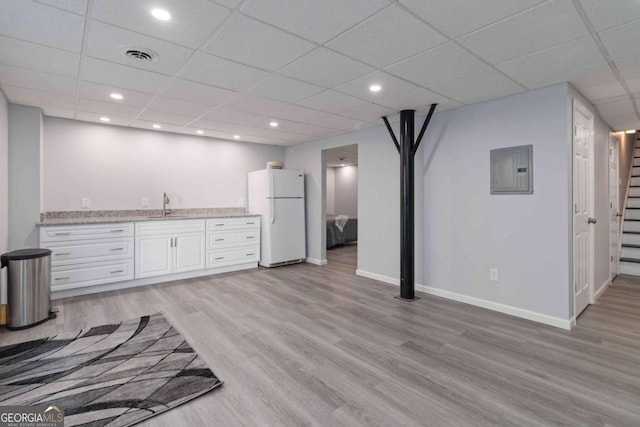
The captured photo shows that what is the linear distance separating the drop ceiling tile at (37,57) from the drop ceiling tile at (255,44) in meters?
1.15

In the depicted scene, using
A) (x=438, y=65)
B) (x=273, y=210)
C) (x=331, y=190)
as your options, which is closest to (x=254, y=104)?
(x=438, y=65)

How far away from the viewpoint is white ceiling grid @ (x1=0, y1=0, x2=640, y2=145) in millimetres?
1813

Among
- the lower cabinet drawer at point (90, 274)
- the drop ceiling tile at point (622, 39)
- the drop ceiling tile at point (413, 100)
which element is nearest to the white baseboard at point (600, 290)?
the drop ceiling tile at point (622, 39)

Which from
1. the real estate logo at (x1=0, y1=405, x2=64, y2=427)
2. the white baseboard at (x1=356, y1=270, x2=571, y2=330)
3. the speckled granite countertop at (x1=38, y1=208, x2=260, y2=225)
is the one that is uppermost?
the speckled granite countertop at (x1=38, y1=208, x2=260, y2=225)

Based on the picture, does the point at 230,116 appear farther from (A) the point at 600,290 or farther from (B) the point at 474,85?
(A) the point at 600,290

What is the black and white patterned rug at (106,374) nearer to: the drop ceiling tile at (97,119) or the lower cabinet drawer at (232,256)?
the lower cabinet drawer at (232,256)

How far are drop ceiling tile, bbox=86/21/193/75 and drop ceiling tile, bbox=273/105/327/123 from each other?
4.66 ft

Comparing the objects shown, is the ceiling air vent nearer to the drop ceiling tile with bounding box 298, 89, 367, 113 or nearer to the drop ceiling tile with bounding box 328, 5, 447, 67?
the drop ceiling tile with bounding box 328, 5, 447, 67

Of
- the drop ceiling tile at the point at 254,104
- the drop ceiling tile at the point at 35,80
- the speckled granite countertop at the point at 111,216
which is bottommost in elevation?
the speckled granite countertop at the point at 111,216

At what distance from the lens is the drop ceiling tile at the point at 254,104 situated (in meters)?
3.36

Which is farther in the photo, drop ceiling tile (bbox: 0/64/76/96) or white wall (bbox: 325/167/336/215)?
white wall (bbox: 325/167/336/215)

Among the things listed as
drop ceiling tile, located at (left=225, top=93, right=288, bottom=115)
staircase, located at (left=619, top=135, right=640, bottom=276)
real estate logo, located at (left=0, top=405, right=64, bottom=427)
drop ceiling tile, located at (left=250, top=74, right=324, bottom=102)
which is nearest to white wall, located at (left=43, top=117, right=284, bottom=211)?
drop ceiling tile, located at (left=225, top=93, right=288, bottom=115)

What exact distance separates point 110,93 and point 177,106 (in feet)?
2.17

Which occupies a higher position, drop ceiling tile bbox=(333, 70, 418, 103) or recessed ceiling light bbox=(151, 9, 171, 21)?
drop ceiling tile bbox=(333, 70, 418, 103)
